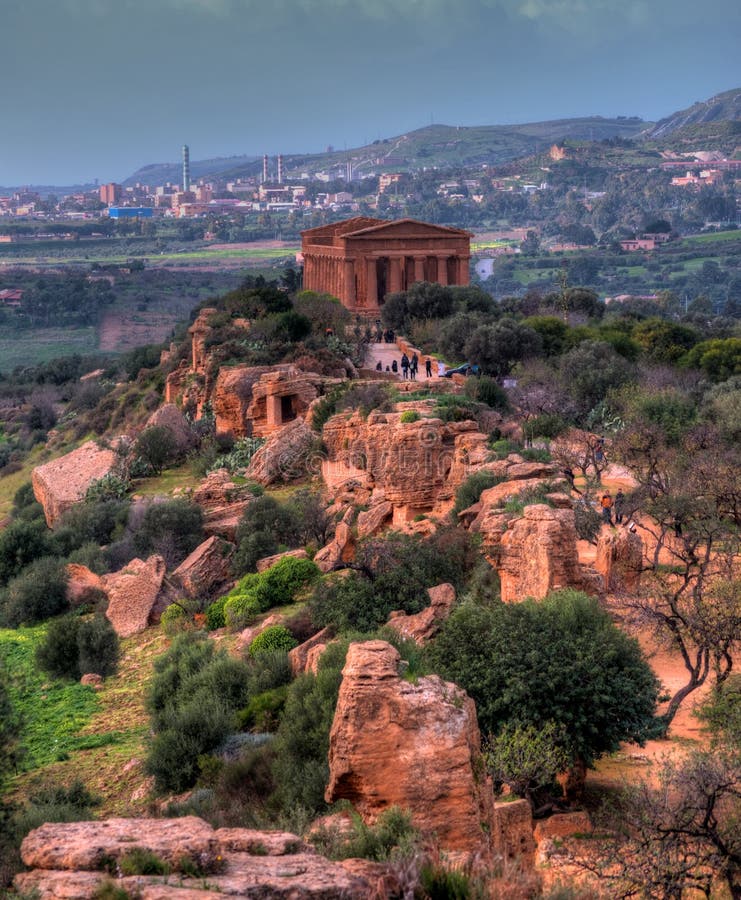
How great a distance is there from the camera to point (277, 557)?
23172 millimetres

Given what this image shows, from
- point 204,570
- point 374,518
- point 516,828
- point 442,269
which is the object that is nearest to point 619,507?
point 374,518

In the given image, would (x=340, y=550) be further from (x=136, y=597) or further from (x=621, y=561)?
(x=621, y=561)

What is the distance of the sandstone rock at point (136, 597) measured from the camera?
901 inches

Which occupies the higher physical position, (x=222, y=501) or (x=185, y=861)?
(x=185, y=861)

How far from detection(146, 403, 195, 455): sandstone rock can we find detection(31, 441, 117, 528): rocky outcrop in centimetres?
159

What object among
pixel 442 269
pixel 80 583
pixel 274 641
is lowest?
pixel 80 583

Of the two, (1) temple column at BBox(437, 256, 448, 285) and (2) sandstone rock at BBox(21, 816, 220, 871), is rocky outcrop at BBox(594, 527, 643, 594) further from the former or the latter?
(1) temple column at BBox(437, 256, 448, 285)

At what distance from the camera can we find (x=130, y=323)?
107625mm

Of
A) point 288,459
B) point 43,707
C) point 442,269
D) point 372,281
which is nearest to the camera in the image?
point 43,707

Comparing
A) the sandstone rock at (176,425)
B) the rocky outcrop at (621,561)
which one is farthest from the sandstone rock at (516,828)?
the sandstone rock at (176,425)

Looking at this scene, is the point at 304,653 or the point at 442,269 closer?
the point at 304,653

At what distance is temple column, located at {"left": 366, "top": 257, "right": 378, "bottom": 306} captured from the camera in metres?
58.2

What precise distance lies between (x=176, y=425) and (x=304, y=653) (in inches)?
781

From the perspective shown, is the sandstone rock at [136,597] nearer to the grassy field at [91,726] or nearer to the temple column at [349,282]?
the grassy field at [91,726]
